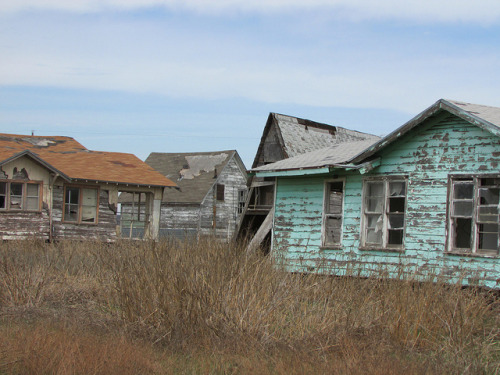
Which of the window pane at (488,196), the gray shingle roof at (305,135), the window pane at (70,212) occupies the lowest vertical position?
the window pane at (70,212)

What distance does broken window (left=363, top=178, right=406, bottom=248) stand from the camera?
51.9 feet

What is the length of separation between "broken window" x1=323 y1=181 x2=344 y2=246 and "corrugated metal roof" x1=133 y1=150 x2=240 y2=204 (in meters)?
22.1

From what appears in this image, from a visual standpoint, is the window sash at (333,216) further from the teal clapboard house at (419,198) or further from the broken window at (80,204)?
the broken window at (80,204)

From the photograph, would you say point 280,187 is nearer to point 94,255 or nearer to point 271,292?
point 94,255

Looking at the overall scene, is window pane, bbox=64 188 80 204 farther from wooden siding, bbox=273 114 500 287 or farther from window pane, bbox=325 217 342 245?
wooden siding, bbox=273 114 500 287

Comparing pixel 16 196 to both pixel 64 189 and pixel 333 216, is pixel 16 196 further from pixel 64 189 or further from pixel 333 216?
pixel 333 216

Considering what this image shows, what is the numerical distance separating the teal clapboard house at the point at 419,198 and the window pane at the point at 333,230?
0.12 metres

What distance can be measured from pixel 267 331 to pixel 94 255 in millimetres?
6111

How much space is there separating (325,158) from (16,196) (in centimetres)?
1360

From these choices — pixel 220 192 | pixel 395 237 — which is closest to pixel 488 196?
pixel 395 237

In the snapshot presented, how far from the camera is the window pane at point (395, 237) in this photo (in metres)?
16.4

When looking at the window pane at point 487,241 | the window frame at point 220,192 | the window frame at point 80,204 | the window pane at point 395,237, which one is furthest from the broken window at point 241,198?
the window pane at point 487,241

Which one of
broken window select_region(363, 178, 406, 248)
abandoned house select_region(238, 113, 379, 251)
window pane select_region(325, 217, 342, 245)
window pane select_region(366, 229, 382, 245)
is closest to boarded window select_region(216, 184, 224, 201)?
abandoned house select_region(238, 113, 379, 251)

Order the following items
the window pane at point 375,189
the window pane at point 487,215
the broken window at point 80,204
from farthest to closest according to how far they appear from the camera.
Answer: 1. the broken window at point 80,204
2. the window pane at point 375,189
3. the window pane at point 487,215
